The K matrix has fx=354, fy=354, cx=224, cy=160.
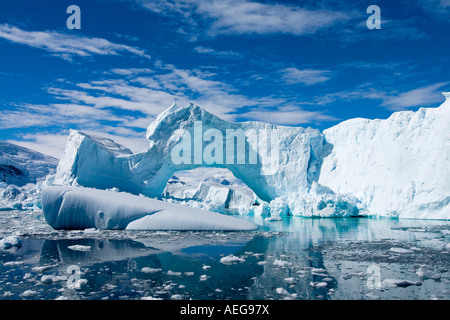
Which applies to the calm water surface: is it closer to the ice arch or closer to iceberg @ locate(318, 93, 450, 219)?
iceberg @ locate(318, 93, 450, 219)

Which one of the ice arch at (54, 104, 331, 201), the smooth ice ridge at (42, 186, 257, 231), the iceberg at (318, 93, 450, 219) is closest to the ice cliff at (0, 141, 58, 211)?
the ice arch at (54, 104, 331, 201)

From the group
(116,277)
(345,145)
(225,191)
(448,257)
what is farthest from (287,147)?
(116,277)

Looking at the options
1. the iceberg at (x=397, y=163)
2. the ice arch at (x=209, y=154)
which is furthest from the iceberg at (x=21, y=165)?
the iceberg at (x=397, y=163)

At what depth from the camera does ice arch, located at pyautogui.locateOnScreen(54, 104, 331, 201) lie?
20.9 m

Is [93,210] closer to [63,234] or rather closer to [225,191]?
[63,234]

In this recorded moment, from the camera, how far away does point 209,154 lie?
72.6 feet

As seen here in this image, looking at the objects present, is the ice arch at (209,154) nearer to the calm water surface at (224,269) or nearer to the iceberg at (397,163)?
the iceberg at (397,163)

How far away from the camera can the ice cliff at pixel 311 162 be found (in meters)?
17.5

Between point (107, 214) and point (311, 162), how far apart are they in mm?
16288

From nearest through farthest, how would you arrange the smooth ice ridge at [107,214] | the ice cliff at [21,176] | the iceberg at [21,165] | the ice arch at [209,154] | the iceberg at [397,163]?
the smooth ice ridge at [107,214] < the iceberg at [397,163] < the ice arch at [209,154] < the ice cliff at [21,176] < the iceberg at [21,165]

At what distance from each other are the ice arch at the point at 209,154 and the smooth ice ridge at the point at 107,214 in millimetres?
9115

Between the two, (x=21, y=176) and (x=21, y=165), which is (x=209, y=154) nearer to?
(x=21, y=176)

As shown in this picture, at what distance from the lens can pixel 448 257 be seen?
6281 millimetres

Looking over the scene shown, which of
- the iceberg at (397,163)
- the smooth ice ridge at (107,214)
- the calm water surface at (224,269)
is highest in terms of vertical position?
the iceberg at (397,163)
